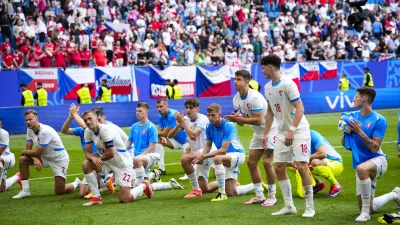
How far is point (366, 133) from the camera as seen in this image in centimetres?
1077

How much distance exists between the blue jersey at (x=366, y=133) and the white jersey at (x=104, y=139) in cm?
420

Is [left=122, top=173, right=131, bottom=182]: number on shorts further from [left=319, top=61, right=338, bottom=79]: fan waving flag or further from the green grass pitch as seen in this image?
[left=319, top=61, right=338, bottom=79]: fan waving flag

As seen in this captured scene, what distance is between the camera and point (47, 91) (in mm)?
31469

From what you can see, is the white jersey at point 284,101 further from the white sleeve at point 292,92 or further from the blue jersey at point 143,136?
the blue jersey at point 143,136

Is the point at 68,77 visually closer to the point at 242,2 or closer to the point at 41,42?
the point at 41,42

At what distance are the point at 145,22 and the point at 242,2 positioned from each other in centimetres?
907

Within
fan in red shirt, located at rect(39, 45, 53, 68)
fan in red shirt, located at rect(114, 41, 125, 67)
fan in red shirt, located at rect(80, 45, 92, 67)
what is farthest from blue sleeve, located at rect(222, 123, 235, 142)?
fan in red shirt, located at rect(114, 41, 125, 67)

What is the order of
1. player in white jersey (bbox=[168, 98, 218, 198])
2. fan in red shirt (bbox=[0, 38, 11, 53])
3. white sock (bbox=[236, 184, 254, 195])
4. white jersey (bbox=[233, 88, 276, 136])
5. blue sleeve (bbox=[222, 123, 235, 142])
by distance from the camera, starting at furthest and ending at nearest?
fan in red shirt (bbox=[0, 38, 11, 53]), white sock (bbox=[236, 184, 254, 195]), player in white jersey (bbox=[168, 98, 218, 198]), blue sleeve (bbox=[222, 123, 235, 142]), white jersey (bbox=[233, 88, 276, 136])

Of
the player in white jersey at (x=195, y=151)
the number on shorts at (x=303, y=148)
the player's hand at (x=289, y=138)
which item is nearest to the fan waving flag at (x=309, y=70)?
the player in white jersey at (x=195, y=151)

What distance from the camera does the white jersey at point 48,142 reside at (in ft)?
46.9

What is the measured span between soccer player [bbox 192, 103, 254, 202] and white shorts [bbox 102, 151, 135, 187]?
124 cm

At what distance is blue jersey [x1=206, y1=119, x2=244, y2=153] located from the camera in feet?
43.1

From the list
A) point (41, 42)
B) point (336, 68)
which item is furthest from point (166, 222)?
point (336, 68)

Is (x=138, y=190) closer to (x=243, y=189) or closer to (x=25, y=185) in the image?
(x=243, y=189)
